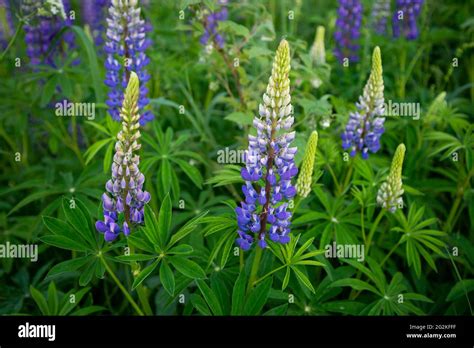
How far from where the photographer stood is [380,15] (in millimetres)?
3627

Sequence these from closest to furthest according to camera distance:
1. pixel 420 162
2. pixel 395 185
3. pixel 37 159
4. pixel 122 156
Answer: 1. pixel 122 156
2. pixel 395 185
3. pixel 420 162
4. pixel 37 159

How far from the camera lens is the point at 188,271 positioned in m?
1.97

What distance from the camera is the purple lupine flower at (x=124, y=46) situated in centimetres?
243

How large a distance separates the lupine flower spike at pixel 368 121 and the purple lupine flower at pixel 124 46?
935 millimetres

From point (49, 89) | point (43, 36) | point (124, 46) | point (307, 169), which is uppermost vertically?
point (43, 36)

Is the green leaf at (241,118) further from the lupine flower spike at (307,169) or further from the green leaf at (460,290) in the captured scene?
the green leaf at (460,290)

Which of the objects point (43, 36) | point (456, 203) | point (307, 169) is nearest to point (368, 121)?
point (307, 169)

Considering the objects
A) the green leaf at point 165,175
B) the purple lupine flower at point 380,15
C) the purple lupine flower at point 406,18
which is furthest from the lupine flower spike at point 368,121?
the purple lupine flower at point 380,15

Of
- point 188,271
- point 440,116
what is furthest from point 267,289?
point 440,116

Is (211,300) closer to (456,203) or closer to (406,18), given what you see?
(456,203)

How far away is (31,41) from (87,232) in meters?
1.44

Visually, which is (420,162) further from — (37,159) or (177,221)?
(37,159)

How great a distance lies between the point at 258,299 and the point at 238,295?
0.08m

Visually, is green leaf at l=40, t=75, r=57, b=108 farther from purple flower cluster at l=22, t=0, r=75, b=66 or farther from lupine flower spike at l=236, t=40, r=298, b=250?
lupine flower spike at l=236, t=40, r=298, b=250
